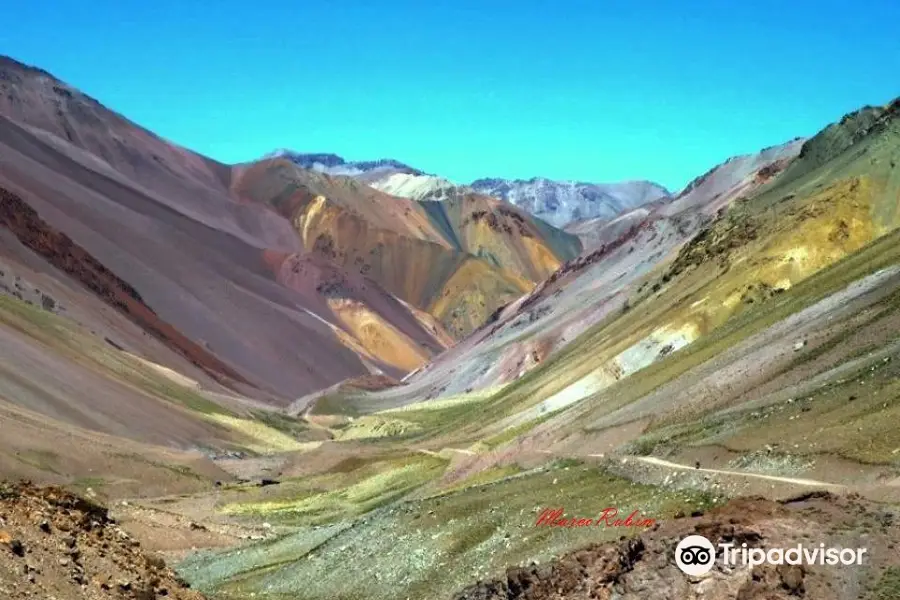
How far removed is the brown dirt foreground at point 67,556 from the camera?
58.9 feet

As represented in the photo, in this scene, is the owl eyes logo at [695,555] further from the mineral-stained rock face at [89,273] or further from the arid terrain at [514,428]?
the mineral-stained rock face at [89,273]

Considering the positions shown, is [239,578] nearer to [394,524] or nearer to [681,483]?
[394,524]

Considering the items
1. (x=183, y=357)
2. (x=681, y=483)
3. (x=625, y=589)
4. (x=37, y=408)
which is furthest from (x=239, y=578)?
(x=183, y=357)

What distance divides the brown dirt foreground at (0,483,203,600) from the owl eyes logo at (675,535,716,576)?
34.1 feet

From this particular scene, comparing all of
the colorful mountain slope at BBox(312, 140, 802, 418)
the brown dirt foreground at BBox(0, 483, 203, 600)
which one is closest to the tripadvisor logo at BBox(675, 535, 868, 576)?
the brown dirt foreground at BBox(0, 483, 203, 600)

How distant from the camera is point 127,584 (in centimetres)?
2053

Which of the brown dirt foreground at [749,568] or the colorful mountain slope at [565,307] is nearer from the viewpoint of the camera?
the brown dirt foreground at [749,568]

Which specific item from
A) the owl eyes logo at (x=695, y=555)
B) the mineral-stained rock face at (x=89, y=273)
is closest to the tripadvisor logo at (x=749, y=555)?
the owl eyes logo at (x=695, y=555)

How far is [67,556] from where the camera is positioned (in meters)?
19.9

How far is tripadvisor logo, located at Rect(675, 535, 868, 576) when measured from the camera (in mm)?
16344

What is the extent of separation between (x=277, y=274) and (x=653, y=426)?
164 metres

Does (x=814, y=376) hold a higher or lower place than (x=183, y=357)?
higher

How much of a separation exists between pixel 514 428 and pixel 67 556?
4314 centimetres

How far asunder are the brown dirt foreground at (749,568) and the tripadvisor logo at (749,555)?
0.31ft
